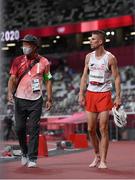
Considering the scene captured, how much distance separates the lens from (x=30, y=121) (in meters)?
5.61

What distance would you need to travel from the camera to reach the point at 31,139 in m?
5.54

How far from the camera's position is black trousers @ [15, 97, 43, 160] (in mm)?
5527

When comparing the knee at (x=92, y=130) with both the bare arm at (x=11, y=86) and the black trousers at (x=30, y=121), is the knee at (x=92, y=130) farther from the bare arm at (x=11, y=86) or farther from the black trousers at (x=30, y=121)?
the bare arm at (x=11, y=86)

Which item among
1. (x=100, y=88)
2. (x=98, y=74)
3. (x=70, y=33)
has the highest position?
(x=70, y=33)

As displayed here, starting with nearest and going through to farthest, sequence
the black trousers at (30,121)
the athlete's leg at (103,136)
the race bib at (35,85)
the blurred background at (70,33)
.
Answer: the athlete's leg at (103,136) → the black trousers at (30,121) → the race bib at (35,85) → the blurred background at (70,33)

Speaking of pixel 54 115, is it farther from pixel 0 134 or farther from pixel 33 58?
pixel 0 134

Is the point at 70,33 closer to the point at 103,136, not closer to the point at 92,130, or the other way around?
the point at 92,130

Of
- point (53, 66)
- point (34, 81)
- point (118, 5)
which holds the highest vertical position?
point (118, 5)

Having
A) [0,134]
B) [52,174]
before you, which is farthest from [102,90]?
[0,134]

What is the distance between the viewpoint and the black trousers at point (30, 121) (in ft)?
18.1

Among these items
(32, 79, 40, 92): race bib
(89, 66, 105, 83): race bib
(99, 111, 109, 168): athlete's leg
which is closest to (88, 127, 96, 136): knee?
(99, 111, 109, 168): athlete's leg

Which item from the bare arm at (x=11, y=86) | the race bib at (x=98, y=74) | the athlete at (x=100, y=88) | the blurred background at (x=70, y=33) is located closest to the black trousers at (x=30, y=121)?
the bare arm at (x=11, y=86)

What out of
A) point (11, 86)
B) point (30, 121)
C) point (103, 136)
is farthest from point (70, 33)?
point (103, 136)

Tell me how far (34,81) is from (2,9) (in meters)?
3.62
